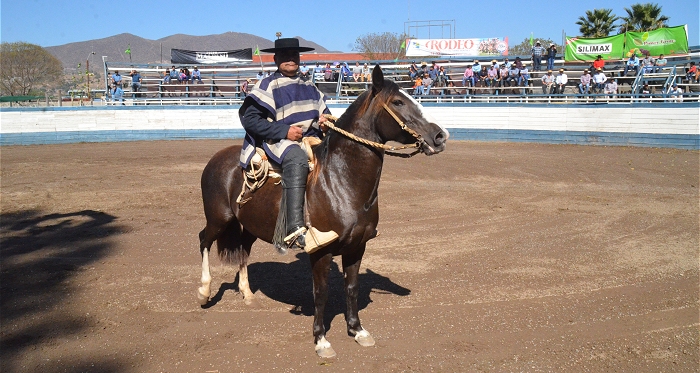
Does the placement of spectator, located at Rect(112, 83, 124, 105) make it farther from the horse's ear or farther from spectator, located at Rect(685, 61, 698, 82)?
spectator, located at Rect(685, 61, 698, 82)

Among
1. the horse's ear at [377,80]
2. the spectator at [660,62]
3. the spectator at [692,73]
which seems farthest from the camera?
the spectator at [660,62]

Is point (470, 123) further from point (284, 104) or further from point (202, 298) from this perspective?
point (284, 104)

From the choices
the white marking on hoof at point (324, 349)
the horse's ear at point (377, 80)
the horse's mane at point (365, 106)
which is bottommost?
the white marking on hoof at point (324, 349)

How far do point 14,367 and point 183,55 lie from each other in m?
36.7

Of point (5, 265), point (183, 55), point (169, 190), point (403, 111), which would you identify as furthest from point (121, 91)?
point (403, 111)

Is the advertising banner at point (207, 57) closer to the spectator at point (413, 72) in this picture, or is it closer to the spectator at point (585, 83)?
the spectator at point (413, 72)

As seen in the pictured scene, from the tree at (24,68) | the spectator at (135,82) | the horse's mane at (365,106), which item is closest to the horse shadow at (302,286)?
the horse's mane at (365,106)

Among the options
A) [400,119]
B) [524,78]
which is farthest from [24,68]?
[400,119]

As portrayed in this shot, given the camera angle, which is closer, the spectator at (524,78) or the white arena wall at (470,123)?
the white arena wall at (470,123)

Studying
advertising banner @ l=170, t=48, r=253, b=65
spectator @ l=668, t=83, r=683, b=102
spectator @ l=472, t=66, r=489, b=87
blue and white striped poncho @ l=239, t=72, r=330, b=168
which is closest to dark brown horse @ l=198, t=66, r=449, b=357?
blue and white striped poncho @ l=239, t=72, r=330, b=168

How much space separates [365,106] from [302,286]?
2.76 metres

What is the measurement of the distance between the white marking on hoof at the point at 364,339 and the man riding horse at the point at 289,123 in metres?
0.98

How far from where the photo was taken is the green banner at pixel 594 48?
86.5 ft

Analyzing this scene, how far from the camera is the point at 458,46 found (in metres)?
42.6
